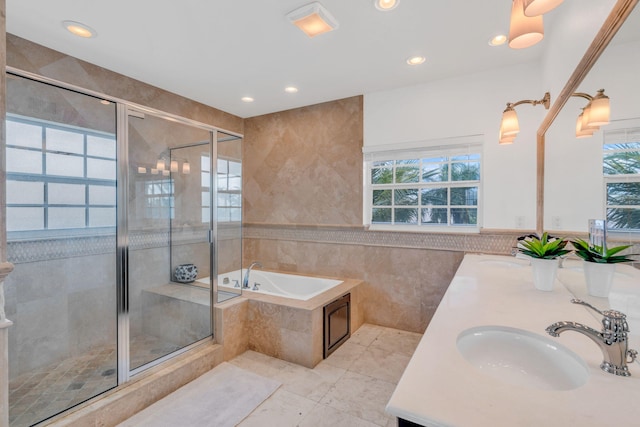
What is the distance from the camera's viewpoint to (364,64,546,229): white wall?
2658 mm

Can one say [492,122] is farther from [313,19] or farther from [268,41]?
[268,41]

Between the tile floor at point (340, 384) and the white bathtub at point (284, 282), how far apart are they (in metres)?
0.68

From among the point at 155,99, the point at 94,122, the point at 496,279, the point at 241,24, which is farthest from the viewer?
the point at 155,99

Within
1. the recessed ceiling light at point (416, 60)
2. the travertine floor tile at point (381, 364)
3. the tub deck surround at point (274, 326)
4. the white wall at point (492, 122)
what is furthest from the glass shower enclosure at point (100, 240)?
the white wall at point (492, 122)

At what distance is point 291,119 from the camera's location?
3.90 m

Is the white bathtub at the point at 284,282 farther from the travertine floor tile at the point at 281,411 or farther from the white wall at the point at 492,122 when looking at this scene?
the white wall at the point at 492,122

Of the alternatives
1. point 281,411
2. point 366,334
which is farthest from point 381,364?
point 281,411

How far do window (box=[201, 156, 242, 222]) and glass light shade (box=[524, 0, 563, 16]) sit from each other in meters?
2.66

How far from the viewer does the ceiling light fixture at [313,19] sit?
75.6 inches

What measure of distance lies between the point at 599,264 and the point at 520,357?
522 millimetres

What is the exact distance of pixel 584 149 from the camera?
4.64 ft

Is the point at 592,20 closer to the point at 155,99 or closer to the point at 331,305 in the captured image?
the point at 331,305

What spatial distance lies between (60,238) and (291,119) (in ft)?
9.00

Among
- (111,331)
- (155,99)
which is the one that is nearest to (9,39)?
(155,99)
